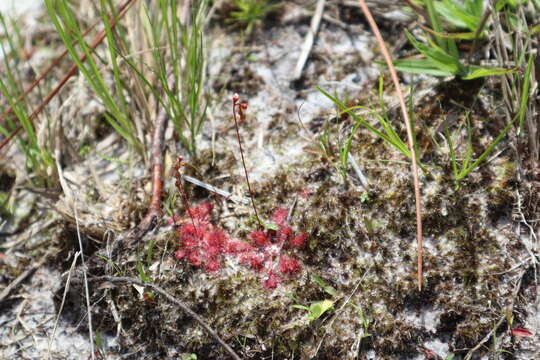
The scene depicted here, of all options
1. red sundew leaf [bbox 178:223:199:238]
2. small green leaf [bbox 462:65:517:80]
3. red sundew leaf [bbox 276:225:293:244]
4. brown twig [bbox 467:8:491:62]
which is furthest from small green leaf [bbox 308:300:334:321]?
brown twig [bbox 467:8:491:62]

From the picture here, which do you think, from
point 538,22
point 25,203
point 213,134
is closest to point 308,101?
point 213,134

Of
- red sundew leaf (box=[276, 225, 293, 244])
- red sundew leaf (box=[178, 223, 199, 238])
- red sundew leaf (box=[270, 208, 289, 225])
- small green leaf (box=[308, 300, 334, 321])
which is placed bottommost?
small green leaf (box=[308, 300, 334, 321])

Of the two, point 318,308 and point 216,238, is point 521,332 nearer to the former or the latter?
point 318,308

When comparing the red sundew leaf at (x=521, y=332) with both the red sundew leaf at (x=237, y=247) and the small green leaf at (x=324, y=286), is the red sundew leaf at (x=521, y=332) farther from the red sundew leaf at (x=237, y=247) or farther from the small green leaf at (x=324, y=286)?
the red sundew leaf at (x=237, y=247)

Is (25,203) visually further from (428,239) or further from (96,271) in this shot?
(428,239)

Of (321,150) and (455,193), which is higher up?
(321,150)

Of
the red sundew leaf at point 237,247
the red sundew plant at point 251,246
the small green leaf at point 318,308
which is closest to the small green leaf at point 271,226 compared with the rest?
the red sundew plant at point 251,246

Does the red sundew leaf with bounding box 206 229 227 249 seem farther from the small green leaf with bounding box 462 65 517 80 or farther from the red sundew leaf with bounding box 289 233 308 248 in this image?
the small green leaf with bounding box 462 65 517 80

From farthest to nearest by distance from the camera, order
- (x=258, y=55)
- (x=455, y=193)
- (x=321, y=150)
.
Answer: (x=258, y=55), (x=321, y=150), (x=455, y=193)
